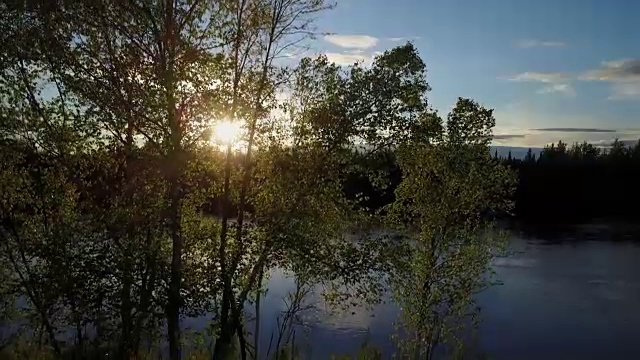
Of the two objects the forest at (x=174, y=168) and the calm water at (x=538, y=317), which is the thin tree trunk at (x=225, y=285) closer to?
the forest at (x=174, y=168)

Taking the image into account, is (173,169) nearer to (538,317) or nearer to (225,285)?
(225,285)

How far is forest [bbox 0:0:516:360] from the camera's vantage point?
11406 millimetres

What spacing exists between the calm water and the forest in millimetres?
5711

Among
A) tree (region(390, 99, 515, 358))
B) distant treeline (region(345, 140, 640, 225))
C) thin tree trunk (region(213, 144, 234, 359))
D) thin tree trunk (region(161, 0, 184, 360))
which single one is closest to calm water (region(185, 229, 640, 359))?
tree (region(390, 99, 515, 358))

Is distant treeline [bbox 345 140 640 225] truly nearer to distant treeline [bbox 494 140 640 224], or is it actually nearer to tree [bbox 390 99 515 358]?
distant treeline [bbox 494 140 640 224]

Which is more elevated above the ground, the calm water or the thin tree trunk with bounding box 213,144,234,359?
the thin tree trunk with bounding box 213,144,234,359

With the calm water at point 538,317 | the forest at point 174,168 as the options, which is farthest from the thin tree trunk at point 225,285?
the calm water at point 538,317

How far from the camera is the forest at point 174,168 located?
11.4 metres

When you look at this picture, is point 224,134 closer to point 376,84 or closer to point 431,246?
point 376,84

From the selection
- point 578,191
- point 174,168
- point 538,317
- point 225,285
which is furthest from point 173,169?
point 578,191

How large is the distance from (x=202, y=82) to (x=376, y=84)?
12.6 ft

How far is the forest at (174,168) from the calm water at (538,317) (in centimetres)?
571

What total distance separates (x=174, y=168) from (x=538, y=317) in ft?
83.0

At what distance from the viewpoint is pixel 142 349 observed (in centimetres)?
1560
